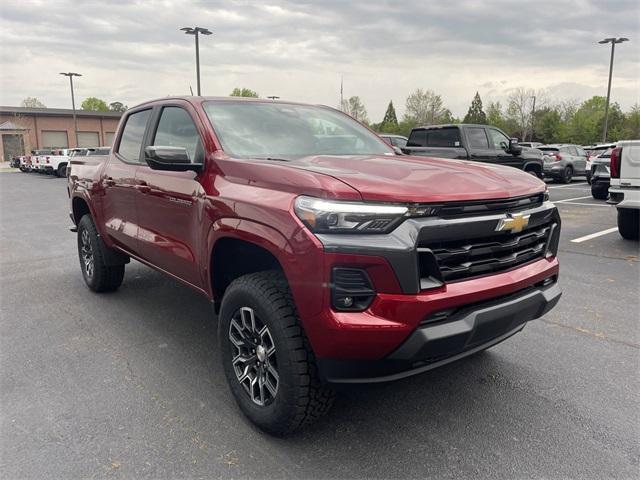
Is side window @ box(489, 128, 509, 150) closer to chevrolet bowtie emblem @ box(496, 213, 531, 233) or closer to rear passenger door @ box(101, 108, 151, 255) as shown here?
rear passenger door @ box(101, 108, 151, 255)

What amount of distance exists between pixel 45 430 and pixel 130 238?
1800mm

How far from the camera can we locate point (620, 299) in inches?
196

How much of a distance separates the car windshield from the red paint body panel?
0.42ft

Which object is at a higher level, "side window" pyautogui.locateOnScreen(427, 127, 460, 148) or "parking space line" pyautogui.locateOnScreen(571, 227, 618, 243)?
"side window" pyautogui.locateOnScreen(427, 127, 460, 148)

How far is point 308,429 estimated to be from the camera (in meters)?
2.77

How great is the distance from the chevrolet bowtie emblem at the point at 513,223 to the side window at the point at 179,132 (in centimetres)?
185

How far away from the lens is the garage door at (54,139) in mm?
51344

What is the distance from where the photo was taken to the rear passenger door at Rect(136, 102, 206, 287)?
326 cm

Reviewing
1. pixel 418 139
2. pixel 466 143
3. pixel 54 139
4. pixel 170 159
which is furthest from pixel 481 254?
pixel 54 139

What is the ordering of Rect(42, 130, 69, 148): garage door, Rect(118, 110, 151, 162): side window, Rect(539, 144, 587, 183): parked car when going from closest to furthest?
1. Rect(118, 110, 151, 162): side window
2. Rect(539, 144, 587, 183): parked car
3. Rect(42, 130, 69, 148): garage door

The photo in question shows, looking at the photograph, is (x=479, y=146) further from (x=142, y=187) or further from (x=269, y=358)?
(x=269, y=358)

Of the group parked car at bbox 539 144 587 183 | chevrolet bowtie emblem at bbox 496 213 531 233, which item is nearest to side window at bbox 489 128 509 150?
parked car at bbox 539 144 587 183

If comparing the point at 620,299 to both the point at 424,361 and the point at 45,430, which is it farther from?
the point at 45,430

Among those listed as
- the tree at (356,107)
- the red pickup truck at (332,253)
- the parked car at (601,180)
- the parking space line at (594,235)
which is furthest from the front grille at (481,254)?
the tree at (356,107)
